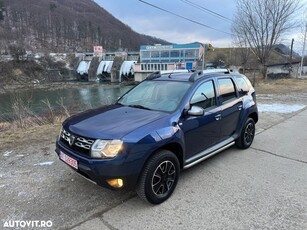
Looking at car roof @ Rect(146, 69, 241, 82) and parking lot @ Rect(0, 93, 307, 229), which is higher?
car roof @ Rect(146, 69, 241, 82)

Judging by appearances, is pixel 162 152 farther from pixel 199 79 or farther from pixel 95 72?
pixel 95 72

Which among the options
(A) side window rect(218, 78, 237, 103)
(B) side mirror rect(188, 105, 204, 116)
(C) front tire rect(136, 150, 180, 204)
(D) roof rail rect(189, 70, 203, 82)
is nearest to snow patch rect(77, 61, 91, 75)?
(A) side window rect(218, 78, 237, 103)

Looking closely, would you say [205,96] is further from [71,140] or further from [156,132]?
[71,140]

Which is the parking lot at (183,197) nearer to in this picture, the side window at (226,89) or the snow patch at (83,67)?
the side window at (226,89)

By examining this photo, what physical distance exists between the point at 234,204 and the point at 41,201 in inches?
98.3

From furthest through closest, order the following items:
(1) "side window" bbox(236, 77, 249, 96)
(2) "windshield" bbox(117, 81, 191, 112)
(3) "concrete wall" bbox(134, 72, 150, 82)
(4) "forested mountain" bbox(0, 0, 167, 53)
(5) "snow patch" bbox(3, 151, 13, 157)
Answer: (4) "forested mountain" bbox(0, 0, 167, 53), (3) "concrete wall" bbox(134, 72, 150, 82), (1) "side window" bbox(236, 77, 249, 96), (5) "snow patch" bbox(3, 151, 13, 157), (2) "windshield" bbox(117, 81, 191, 112)

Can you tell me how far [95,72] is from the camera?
70625 mm

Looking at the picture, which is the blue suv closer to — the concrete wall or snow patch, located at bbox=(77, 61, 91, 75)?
the concrete wall

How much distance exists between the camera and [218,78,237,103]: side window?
4202 millimetres

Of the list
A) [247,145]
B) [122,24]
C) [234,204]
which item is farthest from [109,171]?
[122,24]

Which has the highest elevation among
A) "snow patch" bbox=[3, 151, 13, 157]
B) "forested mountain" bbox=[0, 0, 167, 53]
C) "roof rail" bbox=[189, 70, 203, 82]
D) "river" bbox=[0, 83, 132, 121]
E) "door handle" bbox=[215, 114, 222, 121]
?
"forested mountain" bbox=[0, 0, 167, 53]

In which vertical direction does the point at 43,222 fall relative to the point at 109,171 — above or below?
below

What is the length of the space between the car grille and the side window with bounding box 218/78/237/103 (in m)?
2.50

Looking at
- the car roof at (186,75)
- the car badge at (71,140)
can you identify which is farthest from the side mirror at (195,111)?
the car badge at (71,140)
